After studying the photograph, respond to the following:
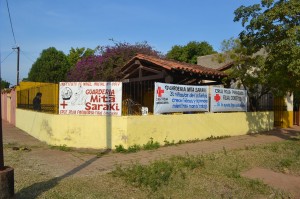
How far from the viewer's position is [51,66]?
38.4 m

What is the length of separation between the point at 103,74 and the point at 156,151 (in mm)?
11592

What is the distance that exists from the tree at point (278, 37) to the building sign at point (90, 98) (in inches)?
193

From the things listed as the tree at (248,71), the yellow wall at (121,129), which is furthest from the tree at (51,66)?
the yellow wall at (121,129)

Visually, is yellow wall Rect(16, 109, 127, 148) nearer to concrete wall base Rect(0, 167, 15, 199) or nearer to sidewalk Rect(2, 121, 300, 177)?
sidewalk Rect(2, 121, 300, 177)

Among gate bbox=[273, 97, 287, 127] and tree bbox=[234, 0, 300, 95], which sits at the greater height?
tree bbox=[234, 0, 300, 95]

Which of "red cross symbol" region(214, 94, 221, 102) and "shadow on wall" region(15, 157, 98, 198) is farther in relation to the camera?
"red cross symbol" region(214, 94, 221, 102)

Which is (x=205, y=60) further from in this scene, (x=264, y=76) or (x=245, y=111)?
(x=264, y=76)

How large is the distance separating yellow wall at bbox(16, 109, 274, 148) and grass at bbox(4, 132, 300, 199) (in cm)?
185

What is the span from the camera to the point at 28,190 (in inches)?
228

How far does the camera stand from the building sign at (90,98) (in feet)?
32.9

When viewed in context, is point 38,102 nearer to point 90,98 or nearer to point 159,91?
point 90,98

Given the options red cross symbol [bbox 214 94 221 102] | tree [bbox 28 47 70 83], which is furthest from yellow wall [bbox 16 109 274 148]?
tree [bbox 28 47 70 83]

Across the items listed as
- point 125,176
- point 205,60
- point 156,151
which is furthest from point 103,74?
point 125,176

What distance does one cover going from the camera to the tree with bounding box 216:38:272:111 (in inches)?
484
